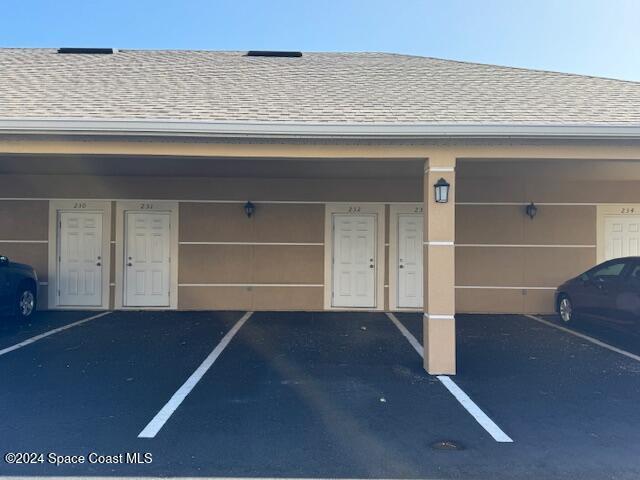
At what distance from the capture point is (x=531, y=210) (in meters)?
10.1

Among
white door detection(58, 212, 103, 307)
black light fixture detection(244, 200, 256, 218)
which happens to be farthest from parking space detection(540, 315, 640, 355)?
white door detection(58, 212, 103, 307)

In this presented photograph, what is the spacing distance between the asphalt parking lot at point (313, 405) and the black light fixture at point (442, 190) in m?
2.24

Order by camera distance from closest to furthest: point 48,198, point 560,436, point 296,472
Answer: point 296,472 → point 560,436 → point 48,198

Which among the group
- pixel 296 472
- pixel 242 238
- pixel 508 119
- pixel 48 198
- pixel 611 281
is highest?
pixel 508 119

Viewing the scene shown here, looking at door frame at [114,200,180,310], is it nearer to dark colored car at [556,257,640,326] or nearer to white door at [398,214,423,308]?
white door at [398,214,423,308]

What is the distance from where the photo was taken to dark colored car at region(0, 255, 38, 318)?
8.09 meters

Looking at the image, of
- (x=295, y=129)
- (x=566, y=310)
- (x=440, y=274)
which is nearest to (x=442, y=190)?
(x=440, y=274)

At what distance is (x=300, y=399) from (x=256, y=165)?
14.6 ft

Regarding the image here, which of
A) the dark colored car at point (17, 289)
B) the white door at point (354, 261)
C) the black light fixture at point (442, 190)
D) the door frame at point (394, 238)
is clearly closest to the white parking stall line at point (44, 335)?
the dark colored car at point (17, 289)

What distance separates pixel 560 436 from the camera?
13.4ft

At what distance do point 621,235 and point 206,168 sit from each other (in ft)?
30.0

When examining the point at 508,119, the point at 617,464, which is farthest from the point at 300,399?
the point at 508,119

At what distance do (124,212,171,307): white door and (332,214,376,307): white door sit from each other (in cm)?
380

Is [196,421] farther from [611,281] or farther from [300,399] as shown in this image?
[611,281]
